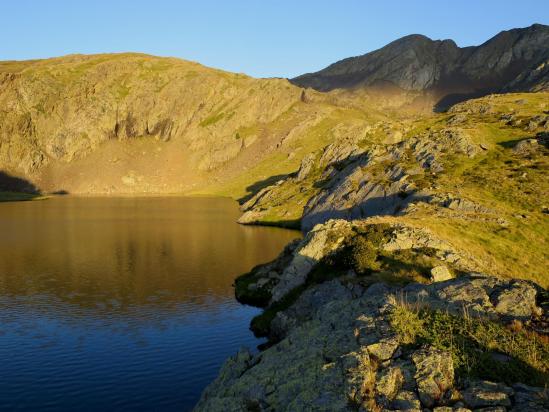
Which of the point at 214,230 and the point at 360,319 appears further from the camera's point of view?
the point at 214,230

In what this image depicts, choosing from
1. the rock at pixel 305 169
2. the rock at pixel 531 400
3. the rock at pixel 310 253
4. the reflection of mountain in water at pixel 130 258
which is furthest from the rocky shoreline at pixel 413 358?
the rock at pixel 305 169

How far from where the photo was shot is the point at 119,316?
5503cm

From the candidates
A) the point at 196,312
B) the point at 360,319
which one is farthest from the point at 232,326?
the point at 360,319

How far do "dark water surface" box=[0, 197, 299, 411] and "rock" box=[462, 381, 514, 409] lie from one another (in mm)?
23032

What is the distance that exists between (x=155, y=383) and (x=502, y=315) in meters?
26.3

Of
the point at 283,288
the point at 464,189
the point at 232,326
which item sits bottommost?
the point at 232,326

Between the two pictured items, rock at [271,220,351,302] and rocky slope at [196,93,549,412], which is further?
rock at [271,220,351,302]

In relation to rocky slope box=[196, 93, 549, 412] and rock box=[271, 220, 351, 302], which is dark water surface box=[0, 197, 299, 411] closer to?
rocky slope box=[196, 93, 549, 412]

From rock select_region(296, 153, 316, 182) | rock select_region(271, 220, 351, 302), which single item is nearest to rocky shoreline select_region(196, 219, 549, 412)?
rock select_region(271, 220, 351, 302)

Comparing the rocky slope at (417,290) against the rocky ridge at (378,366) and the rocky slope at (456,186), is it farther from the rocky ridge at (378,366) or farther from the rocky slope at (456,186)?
the rocky slope at (456,186)

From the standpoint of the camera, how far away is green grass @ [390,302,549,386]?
17.5 meters

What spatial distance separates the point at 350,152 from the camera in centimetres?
15275

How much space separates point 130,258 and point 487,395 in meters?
79.6

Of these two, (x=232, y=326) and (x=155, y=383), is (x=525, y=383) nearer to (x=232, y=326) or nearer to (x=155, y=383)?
(x=155, y=383)
